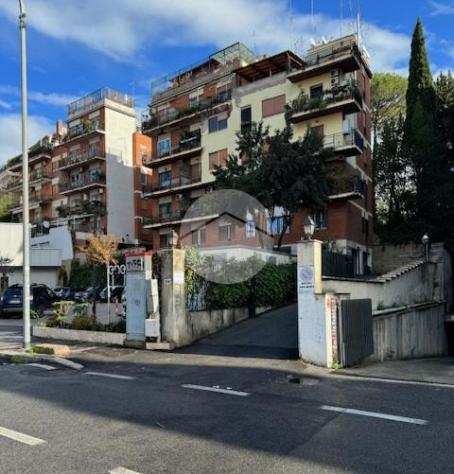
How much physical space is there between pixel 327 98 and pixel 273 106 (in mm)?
5230

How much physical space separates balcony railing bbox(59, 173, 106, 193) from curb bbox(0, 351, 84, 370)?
4240 centimetres

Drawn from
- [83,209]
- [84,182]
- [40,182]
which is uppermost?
[40,182]

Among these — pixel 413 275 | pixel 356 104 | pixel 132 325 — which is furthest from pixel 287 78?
pixel 132 325

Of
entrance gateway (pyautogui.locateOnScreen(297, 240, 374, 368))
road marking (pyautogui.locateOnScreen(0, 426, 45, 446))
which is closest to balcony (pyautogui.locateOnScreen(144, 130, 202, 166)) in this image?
entrance gateway (pyautogui.locateOnScreen(297, 240, 374, 368))

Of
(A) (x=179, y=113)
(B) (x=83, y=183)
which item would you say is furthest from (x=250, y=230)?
(B) (x=83, y=183)

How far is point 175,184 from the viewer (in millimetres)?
46469

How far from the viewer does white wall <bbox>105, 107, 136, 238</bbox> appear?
178 ft

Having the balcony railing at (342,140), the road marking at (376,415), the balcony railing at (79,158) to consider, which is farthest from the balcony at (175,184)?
the road marking at (376,415)

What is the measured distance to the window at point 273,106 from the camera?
38.7 m

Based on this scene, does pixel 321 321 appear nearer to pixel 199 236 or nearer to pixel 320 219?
pixel 320 219

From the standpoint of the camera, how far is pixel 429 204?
34.0m

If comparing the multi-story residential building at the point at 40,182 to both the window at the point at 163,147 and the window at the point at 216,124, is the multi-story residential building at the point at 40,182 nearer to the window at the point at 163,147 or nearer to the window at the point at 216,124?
the window at the point at 163,147

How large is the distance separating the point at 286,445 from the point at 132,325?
970cm

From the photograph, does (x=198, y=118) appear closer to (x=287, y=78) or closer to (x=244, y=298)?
(x=287, y=78)
